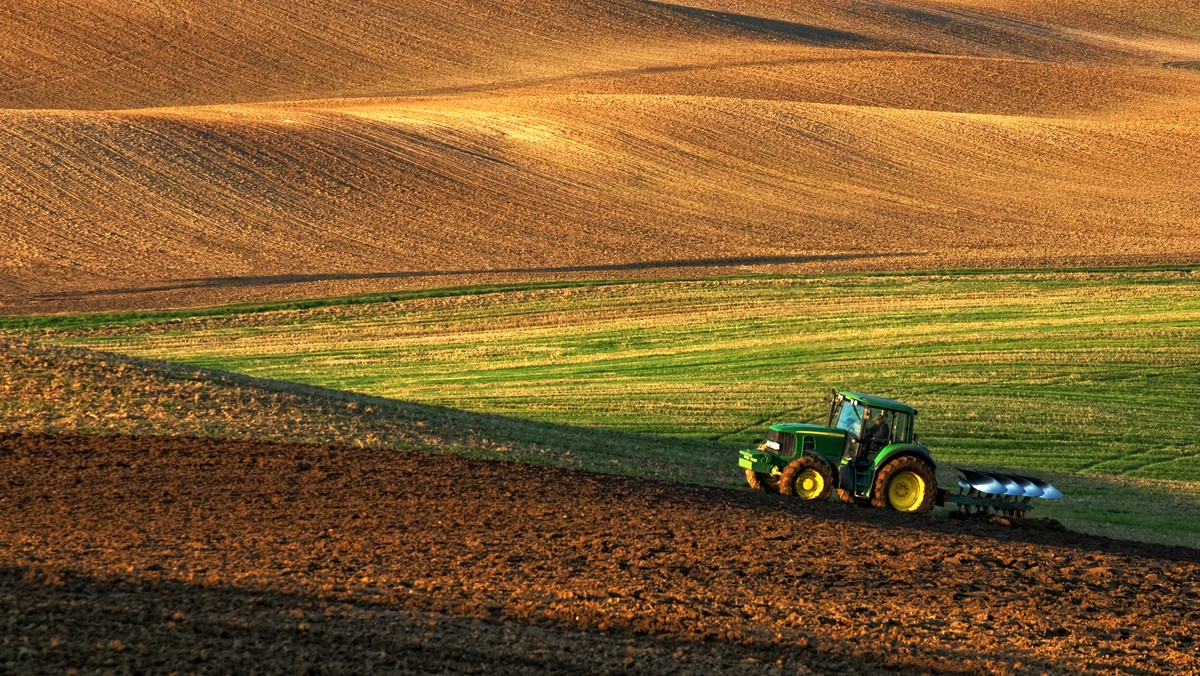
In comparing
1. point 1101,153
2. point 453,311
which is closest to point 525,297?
point 453,311

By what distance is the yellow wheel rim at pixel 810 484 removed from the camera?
693 inches

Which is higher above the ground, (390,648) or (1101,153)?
(1101,153)

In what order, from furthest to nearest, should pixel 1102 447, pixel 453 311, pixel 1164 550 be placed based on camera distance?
1. pixel 453 311
2. pixel 1102 447
3. pixel 1164 550

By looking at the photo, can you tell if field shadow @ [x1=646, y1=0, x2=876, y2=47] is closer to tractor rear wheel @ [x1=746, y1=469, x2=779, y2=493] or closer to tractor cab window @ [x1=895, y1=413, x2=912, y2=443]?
tractor cab window @ [x1=895, y1=413, x2=912, y2=443]

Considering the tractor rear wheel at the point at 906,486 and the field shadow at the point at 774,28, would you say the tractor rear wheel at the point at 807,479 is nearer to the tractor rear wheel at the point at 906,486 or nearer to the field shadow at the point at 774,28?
the tractor rear wheel at the point at 906,486

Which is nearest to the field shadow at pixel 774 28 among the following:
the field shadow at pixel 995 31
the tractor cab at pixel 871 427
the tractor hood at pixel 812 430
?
the field shadow at pixel 995 31

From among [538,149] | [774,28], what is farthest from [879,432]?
[774,28]

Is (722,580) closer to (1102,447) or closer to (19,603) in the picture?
(19,603)

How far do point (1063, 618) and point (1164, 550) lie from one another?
4.45 meters

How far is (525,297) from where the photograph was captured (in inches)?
1464

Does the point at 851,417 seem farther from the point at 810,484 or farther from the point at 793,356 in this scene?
the point at 793,356

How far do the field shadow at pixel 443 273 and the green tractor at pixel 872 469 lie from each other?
2278 cm

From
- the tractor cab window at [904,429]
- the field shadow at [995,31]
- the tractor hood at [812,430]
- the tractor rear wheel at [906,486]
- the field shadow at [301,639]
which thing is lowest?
the field shadow at [301,639]

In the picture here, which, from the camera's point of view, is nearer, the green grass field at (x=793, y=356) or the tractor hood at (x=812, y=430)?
the tractor hood at (x=812, y=430)
